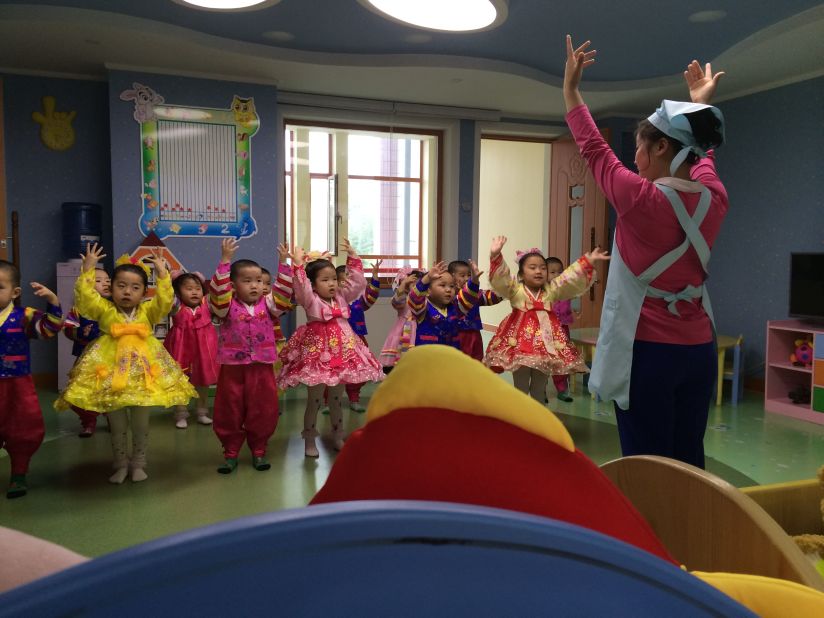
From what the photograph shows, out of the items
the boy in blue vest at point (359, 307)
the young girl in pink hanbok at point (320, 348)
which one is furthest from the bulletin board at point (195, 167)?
the young girl in pink hanbok at point (320, 348)

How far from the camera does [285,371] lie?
11.1 feet

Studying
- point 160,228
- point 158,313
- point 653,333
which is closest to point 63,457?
point 158,313

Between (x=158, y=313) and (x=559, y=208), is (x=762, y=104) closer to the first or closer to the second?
(x=559, y=208)

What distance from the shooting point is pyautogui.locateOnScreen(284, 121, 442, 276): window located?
23.8 feet

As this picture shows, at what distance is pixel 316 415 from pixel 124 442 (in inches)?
37.3

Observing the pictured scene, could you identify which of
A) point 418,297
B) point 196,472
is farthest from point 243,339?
point 418,297

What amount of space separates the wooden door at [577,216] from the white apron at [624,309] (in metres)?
4.53

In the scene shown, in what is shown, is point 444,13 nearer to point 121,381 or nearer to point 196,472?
point 121,381

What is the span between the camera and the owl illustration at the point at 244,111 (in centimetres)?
519

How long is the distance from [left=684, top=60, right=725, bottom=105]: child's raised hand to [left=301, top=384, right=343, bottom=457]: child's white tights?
221 cm

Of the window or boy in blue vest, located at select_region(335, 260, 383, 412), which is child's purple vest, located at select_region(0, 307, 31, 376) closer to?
boy in blue vest, located at select_region(335, 260, 383, 412)

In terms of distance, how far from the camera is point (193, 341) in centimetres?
422

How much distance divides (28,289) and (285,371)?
3.01 m

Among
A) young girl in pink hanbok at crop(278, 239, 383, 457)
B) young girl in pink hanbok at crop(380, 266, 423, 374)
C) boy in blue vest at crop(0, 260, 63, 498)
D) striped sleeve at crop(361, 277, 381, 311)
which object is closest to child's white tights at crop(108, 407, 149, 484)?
boy in blue vest at crop(0, 260, 63, 498)
